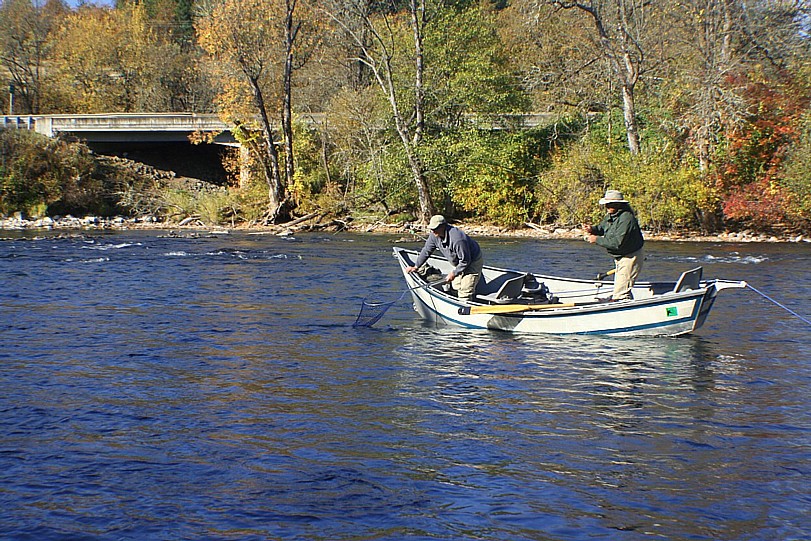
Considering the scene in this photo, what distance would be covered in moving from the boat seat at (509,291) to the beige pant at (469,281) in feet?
1.12

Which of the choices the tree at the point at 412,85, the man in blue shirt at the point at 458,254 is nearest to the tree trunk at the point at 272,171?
the tree at the point at 412,85

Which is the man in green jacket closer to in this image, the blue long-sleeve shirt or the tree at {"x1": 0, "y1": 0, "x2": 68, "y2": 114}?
the blue long-sleeve shirt

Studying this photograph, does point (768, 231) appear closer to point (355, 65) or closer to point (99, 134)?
point (355, 65)

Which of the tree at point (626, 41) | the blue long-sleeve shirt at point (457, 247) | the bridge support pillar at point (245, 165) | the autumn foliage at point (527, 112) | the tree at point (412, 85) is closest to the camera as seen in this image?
the blue long-sleeve shirt at point (457, 247)

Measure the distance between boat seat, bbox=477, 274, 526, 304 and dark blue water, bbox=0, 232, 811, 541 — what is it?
0.65 meters

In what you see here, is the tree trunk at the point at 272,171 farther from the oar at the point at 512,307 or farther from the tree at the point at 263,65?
the oar at the point at 512,307

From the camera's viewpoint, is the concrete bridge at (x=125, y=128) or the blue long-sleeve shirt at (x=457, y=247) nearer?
the blue long-sleeve shirt at (x=457, y=247)

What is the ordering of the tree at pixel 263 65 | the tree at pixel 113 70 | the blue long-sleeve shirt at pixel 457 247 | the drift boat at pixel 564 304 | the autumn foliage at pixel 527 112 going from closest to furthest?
the drift boat at pixel 564 304 → the blue long-sleeve shirt at pixel 457 247 → the autumn foliage at pixel 527 112 → the tree at pixel 263 65 → the tree at pixel 113 70

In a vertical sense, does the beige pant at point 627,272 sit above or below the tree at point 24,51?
below

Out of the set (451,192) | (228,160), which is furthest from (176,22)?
(451,192)

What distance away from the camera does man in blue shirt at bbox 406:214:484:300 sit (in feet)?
45.4

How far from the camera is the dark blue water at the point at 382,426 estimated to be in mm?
6645

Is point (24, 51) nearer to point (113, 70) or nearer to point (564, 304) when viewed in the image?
point (113, 70)

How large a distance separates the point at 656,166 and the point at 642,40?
570 centimetres
